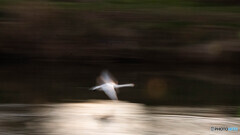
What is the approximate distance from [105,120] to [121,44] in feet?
20.8

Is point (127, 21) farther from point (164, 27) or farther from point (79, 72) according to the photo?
point (79, 72)

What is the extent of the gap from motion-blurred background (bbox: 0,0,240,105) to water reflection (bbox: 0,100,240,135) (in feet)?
10.6

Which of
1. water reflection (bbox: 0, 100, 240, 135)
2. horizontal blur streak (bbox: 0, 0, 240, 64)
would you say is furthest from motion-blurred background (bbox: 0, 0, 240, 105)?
water reflection (bbox: 0, 100, 240, 135)

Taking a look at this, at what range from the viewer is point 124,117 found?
6848mm

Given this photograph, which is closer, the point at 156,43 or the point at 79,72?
the point at 79,72

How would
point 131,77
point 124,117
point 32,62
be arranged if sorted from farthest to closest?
point 32,62, point 131,77, point 124,117

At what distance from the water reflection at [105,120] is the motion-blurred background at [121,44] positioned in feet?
10.6

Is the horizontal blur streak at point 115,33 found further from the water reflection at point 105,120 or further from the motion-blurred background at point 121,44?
the water reflection at point 105,120

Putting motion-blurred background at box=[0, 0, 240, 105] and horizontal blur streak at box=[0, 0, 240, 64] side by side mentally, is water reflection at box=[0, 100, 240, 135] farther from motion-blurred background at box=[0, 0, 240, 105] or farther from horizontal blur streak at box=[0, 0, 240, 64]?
horizontal blur streak at box=[0, 0, 240, 64]

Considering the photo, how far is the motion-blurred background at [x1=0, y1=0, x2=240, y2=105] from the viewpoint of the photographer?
1165 cm

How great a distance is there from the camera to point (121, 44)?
42.3ft

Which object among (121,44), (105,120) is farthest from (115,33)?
(105,120)

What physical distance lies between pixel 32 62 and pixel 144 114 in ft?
20.5

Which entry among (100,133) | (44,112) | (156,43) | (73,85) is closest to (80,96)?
(73,85)
